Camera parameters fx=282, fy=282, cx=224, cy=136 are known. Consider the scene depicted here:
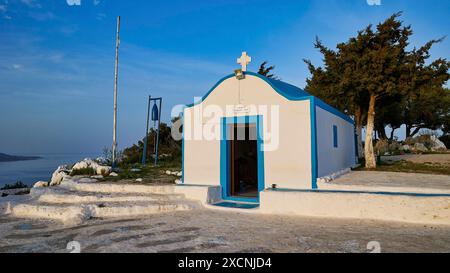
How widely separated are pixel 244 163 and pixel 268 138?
12.8ft

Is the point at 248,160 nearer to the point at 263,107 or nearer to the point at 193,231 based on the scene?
the point at 263,107

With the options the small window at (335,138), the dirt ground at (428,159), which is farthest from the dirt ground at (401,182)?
the dirt ground at (428,159)

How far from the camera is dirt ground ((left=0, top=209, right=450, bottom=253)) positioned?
176 inches

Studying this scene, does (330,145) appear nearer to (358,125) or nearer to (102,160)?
(358,125)

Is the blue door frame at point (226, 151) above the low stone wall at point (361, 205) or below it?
above

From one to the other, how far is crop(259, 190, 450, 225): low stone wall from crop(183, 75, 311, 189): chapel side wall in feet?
2.83

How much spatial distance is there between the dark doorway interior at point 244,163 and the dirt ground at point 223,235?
8.37 ft

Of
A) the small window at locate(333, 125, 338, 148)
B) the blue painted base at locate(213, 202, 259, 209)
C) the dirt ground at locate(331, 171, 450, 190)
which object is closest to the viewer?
the dirt ground at locate(331, 171, 450, 190)

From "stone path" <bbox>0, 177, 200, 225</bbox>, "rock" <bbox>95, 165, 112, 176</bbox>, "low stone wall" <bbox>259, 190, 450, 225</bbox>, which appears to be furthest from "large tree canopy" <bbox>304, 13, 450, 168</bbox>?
"rock" <bbox>95, 165, 112, 176</bbox>

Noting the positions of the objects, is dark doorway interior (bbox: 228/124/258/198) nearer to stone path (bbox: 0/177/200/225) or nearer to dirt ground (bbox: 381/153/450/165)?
stone path (bbox: 0/177/200/225)

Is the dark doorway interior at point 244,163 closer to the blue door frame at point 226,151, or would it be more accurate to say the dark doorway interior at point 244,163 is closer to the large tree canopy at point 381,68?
the blue door frame at point 226,151

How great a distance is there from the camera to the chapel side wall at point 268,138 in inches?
301

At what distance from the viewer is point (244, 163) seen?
1180 cm
